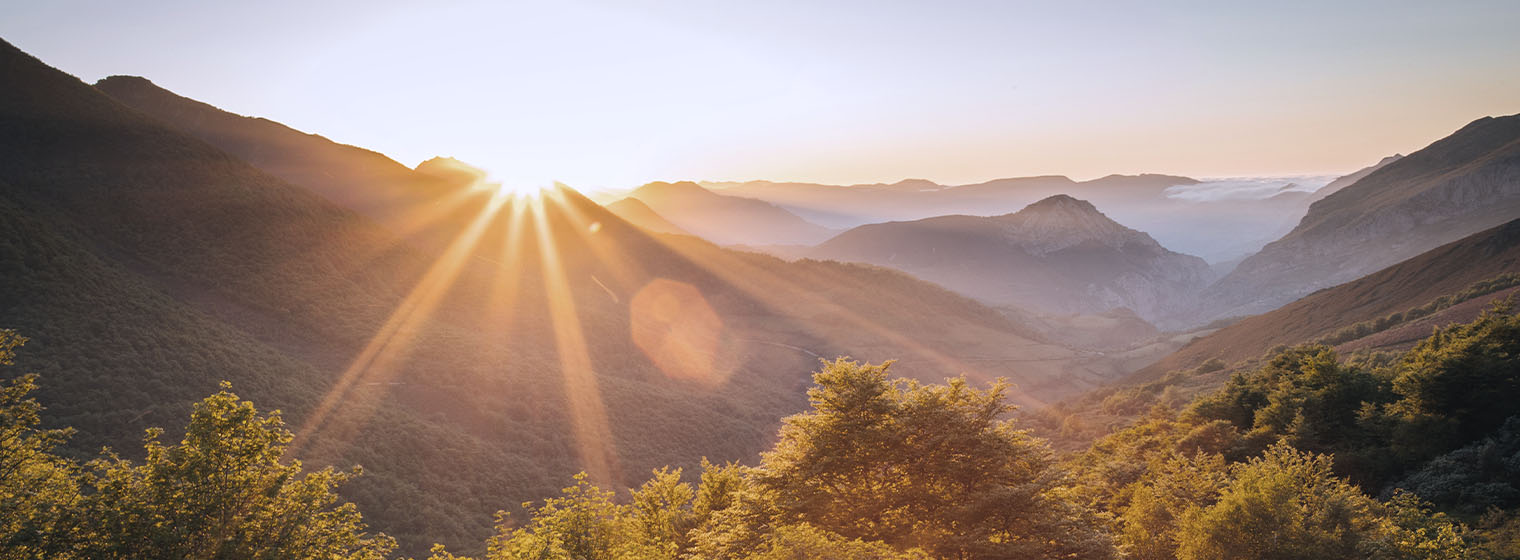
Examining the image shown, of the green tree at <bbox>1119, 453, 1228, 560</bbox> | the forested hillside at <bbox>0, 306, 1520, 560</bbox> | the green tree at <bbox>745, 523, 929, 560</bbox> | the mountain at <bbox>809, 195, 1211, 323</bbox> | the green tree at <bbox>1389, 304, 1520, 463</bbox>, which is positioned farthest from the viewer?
the mountain at <bbox>809, 195, 1211, 323</bbox>

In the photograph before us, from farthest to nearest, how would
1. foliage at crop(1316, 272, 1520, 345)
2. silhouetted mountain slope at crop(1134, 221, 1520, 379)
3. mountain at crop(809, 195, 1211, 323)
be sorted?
mountain at crop(809, 195, 1211, 323) → silhouetted mountain slope at crop(1134, 221, 1520, 379) → foliage at crop(1316, 272, 1520, 345)

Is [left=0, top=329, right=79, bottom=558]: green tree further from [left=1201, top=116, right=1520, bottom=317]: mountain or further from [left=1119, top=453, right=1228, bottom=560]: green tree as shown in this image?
[left=1201, top=116, right=1520, bottom=317]: mountain

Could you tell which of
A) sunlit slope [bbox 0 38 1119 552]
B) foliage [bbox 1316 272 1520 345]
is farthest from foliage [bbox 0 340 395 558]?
foliage [bbox 1316 272 1520 345]

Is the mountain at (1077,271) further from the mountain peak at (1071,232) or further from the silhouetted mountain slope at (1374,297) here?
the silhouetted mountain slope at (1374,297)

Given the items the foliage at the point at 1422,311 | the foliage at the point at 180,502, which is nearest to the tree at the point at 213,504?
the foliage at the point at 180,502

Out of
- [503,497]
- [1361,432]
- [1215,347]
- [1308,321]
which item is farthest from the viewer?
[1215,347]

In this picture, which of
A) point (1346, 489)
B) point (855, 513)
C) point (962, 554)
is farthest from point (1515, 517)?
point (855, 513)

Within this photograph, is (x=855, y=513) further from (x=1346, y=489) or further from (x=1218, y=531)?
(x=1346, y=489)
